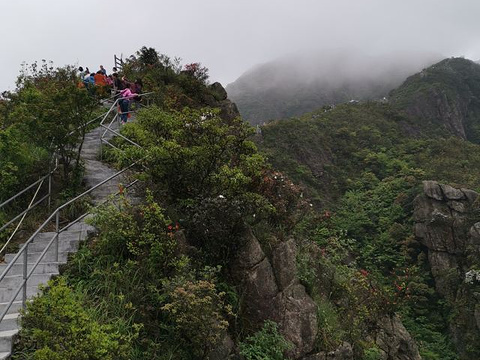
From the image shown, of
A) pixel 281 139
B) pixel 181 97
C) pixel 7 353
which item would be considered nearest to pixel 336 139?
pixel 281 139

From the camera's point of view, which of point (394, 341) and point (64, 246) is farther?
point (394, 341)

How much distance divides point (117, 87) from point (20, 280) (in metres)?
11.5

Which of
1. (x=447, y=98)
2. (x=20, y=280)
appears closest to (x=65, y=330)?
(x=20, y=280)

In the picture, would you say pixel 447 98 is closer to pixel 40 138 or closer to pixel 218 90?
pixel 218 90

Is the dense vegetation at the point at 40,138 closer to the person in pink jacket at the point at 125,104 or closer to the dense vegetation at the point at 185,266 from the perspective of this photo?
the dense vegetation at the point at 185,266

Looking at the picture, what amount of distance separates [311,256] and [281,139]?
3429 cm

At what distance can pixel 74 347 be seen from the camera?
3.43m

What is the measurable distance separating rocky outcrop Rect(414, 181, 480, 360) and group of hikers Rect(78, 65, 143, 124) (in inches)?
787

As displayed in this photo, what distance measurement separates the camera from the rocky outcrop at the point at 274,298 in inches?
253

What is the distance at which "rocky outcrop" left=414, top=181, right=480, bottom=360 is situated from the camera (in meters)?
21.3

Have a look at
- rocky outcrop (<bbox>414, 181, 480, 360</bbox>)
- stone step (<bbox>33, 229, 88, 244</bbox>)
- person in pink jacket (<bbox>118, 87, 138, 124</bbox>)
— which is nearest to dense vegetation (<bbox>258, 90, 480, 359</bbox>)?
rocky outcrop (<bbox>414, 181, 480, 360</bbox>)

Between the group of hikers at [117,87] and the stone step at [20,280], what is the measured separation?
7512 mm

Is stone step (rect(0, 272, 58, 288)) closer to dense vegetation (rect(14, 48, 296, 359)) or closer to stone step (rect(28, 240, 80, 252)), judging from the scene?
dense vegetation (rect(14, 48, 296, 359))

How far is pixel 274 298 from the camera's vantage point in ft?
21.9
